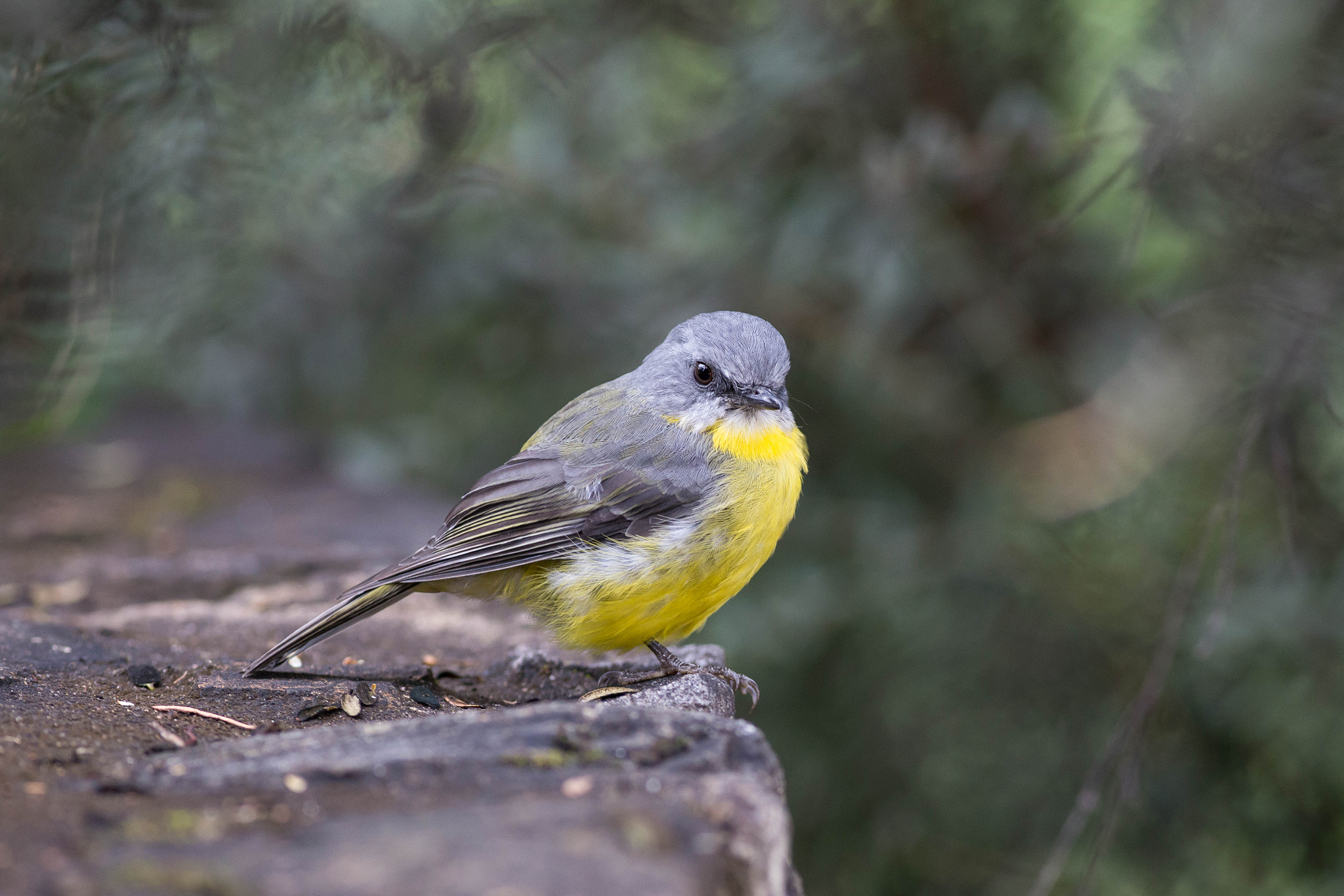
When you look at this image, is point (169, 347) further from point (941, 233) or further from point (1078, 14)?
point (1078, 14)

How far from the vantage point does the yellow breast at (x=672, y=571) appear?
3449 millimetres

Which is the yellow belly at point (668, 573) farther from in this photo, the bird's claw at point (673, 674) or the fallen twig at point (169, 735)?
the fallen twig at point (169, 735)

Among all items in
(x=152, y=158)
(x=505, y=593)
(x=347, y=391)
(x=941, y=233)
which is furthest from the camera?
(x=347, y=391)

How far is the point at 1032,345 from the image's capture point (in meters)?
5.62

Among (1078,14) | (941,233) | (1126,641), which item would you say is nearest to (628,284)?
(941,233)

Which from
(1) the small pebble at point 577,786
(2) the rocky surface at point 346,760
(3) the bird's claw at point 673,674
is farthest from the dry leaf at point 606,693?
(1) the small pebble at point 577,786

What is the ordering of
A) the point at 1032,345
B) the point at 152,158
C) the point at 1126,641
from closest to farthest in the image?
the point at 152,158, the point at 1126,641, the point at 1032,345

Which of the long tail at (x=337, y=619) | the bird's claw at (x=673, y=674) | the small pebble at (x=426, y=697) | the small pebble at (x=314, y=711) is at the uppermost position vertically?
the small pebble at (x=314, y=711)

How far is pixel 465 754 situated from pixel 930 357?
4.12 meters

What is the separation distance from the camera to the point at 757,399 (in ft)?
12.7

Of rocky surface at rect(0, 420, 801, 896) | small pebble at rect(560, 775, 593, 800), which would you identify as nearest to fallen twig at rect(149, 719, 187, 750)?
rocky surface at rect(0, 420, 801, 896)

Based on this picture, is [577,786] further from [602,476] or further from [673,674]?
[602,476]

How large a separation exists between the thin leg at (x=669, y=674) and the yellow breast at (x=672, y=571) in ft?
0.21

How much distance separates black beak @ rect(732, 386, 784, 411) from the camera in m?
3.88
